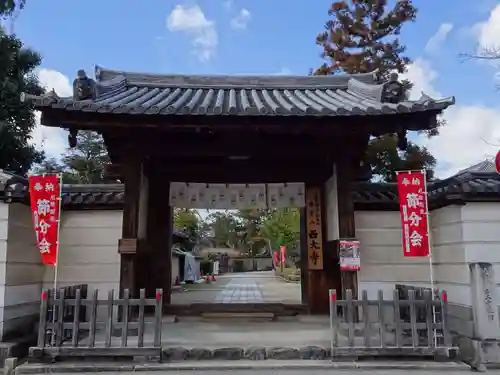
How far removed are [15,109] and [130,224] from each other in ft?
33.8

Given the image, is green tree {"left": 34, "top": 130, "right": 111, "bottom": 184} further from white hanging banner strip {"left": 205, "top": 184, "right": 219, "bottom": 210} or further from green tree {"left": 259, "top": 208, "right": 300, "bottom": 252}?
white hanging banner strip {"left": 205, "top": 184, "right": 219, "bottom": 210}

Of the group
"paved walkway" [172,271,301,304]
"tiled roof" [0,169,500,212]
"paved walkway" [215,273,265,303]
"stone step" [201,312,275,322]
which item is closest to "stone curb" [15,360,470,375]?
"tiled roof" [0,169,500,212]

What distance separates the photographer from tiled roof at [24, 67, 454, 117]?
649 cm

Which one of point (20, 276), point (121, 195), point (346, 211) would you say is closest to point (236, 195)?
point (121, 195)

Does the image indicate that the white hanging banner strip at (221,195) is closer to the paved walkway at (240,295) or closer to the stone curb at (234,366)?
the stone curb at (234,366)

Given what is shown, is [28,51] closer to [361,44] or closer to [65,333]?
[65,333]

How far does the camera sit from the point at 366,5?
75.7 feet

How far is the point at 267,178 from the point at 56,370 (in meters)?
5.42

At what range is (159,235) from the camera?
31.8 ft

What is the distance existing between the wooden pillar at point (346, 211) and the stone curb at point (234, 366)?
1.60 m

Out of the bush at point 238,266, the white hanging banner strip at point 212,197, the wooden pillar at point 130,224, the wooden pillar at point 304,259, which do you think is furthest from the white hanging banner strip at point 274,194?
the bush at point 238,266

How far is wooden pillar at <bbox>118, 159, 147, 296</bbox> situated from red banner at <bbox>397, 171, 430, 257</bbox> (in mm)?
4300

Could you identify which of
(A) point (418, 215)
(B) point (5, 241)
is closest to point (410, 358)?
(A) point (418, 215)

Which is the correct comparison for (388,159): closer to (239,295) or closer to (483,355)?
(239,295)
